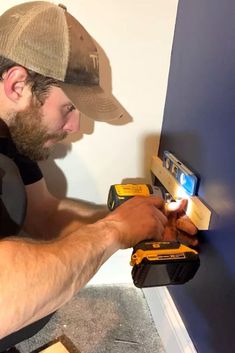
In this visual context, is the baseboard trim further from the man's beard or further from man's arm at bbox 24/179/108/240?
the man's beard

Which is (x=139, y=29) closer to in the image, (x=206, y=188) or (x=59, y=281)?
(x=206, y=188)

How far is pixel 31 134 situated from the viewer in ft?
3.22

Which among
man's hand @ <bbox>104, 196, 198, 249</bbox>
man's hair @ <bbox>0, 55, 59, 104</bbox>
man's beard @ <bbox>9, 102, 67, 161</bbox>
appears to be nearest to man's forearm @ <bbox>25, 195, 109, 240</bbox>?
man's beard @ <bbox>9, 102, 67, 161</bbox>

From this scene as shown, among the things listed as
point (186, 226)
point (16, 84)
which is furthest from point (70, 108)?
point (186, 226)

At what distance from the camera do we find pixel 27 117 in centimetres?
94

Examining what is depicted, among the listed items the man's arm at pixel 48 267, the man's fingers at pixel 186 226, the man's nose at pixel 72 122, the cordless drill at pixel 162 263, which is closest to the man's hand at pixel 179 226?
the man's fingers at pixel 186 226

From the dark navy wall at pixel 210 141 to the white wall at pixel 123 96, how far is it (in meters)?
0.07

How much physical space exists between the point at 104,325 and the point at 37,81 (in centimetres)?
A: 89

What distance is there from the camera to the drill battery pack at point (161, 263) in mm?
852

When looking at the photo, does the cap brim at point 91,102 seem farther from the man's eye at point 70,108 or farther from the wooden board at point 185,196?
the wooden board at point 185,196

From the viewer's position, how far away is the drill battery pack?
0.85 meters

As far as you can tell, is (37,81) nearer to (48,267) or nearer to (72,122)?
(72,122)

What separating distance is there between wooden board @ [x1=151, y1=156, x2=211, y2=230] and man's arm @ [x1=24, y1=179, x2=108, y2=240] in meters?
0.29

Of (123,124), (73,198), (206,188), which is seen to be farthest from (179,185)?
(73,198)
